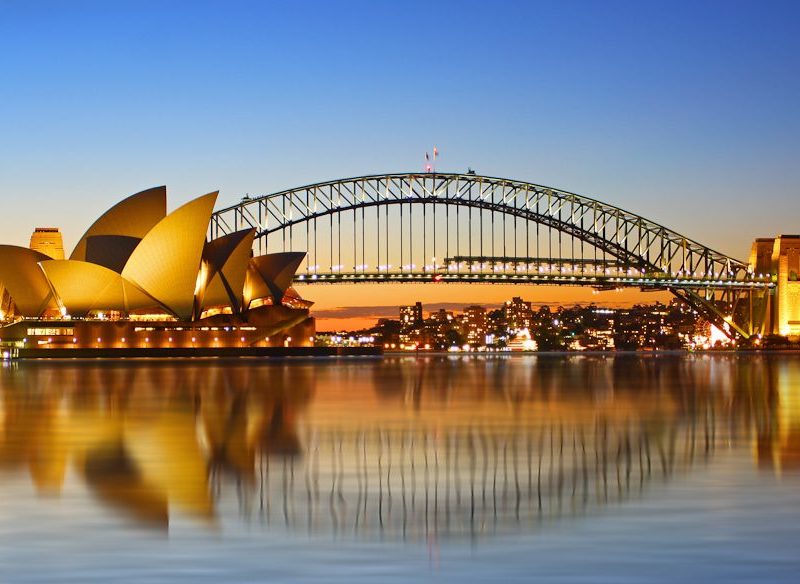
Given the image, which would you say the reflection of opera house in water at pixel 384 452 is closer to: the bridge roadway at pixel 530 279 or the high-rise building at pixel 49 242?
the bridge roadway at pixel 530 279

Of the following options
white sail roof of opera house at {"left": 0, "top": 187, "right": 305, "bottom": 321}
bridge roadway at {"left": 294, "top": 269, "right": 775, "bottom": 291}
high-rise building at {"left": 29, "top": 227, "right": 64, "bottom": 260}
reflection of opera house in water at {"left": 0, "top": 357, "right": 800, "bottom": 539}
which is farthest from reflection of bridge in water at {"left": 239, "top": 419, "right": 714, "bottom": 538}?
high-rise building at {"left": 29, "top": 227, "right": 64, "bottom": 260}

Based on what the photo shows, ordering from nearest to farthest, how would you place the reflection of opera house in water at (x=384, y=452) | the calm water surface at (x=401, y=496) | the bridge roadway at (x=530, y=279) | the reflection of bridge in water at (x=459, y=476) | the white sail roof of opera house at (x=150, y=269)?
the calm water surface at (x=401, y=496) → the reflection of bridge in water at (x=459, y=476) → the reflection of opera house in water at (x=384, y=452) → the white sail roof of opera house at (x=150, y=269) → the bridge roadway at (x=530, y=279)

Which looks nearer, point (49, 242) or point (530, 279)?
point (530, 279)

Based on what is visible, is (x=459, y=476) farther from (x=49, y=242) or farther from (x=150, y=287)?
(x=49, y=242)

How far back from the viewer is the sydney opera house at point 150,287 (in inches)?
3351

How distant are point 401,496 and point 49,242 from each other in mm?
106114

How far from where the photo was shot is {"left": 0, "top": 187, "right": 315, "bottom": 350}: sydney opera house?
279 ft

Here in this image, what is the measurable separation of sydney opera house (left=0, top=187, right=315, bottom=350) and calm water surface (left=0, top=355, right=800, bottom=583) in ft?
194

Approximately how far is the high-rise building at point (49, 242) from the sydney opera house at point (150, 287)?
1146cm

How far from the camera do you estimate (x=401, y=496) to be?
1288cm

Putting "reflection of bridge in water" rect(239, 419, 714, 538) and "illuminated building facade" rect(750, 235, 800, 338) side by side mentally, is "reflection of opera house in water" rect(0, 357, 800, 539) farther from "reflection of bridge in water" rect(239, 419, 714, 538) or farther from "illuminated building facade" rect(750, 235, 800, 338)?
"illuminated building facade" rect(750, 235, 800, 338)

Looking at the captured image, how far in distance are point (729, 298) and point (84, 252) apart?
62.5 m

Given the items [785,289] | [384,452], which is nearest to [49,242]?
[785,289]

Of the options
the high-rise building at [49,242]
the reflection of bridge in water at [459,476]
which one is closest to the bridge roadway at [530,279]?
the high-rise building at [49,242]
